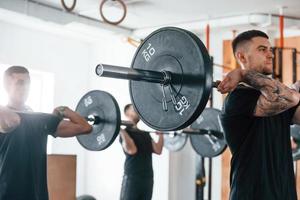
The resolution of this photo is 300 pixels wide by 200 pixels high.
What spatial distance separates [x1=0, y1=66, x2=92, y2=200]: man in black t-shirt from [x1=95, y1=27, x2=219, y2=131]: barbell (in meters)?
0.82

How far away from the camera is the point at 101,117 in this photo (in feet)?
12.1

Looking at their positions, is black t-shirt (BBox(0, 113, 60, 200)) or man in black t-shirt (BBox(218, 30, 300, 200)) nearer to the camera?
man in black t-shirt (BBox(218, 30, 300, 200))

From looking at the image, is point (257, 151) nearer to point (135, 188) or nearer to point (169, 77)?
point (169, 77)

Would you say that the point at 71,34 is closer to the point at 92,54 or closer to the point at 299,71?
the point at 92,54

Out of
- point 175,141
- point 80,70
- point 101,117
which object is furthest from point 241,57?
point 80,70

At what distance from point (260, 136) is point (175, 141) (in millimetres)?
3636

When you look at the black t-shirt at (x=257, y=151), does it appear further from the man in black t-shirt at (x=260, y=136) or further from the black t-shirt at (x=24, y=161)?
the black t-shirt at (x=24, y=161)

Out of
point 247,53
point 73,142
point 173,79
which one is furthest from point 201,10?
point 173,79

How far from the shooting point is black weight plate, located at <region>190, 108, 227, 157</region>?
184 inches

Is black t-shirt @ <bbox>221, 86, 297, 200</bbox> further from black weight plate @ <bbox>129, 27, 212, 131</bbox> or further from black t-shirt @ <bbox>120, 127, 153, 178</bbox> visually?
black t-shirt @ <bbox>120, 127, 153, 178</bbox>

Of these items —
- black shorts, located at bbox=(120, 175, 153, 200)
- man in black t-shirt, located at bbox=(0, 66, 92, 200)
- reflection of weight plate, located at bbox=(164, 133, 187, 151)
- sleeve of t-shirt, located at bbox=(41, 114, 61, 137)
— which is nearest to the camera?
man in black t-shirt, located at bbox=(0, 66, 92, 200)

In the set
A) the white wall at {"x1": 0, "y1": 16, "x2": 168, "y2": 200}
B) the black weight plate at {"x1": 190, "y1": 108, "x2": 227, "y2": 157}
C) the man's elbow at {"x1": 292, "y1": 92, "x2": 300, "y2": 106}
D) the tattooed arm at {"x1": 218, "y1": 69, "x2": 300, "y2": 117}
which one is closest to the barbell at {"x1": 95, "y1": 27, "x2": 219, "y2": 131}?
the tattooed arm at {"x1": 218, "y1": 69, "x2": 300, "y2": 117}

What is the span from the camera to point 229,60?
5992 millimetres

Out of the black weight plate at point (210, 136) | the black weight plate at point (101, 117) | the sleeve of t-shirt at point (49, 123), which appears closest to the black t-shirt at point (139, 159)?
the black weight plate at point (210, 136)
